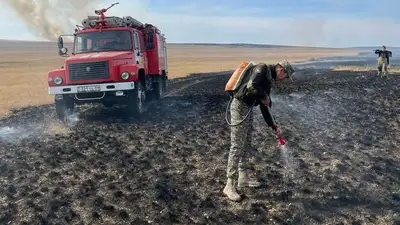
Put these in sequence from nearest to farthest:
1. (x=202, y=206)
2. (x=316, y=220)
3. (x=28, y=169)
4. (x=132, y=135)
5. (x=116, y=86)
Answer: (x=316, y=220), (x=202, y=206), (x=28, y=169), (x=132, y=135), (x=116, y=86)

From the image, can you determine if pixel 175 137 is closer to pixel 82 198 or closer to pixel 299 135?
pixel 299 135

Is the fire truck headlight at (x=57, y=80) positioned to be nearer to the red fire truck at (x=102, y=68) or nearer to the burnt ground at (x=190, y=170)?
the red fire truck at (x=102, y=68)

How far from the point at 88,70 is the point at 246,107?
765 cm

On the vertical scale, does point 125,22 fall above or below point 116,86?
above

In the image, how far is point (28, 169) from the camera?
7676 mm

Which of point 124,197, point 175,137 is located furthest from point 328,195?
point 175,137

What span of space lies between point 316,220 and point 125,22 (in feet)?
34.6

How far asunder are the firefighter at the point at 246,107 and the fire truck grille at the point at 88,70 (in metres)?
7.27

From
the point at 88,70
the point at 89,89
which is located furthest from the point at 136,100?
the point at 88,70

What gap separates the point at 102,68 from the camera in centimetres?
1243

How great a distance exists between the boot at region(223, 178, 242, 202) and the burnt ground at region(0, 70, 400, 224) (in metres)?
0.09

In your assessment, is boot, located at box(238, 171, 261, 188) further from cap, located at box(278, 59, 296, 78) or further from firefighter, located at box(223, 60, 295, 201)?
cap, located at box(278, 59, 296, 78)

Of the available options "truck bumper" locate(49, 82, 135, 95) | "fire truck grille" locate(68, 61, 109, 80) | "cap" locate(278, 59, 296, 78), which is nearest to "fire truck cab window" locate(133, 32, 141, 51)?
"fire truck grille" locate(68, 61, 109, 80)

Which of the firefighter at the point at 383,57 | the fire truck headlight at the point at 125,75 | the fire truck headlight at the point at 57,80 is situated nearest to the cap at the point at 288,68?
the fire truck headlight at the point at 125,75
